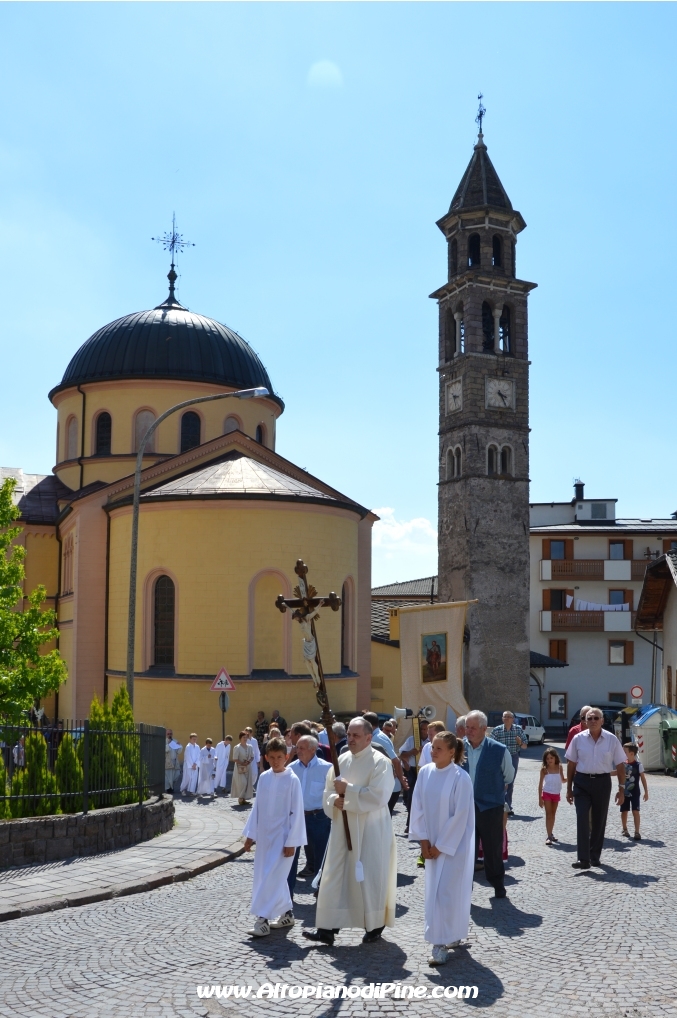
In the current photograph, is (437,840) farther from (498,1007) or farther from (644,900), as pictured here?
(644,900)

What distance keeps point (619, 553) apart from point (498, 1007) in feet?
144

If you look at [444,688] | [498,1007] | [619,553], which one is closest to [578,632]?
[619,553]

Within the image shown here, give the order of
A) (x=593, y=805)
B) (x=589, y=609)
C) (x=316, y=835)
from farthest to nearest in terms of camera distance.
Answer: (x=589, y=609) < (x=593, y=805) < (x=316, y=835)

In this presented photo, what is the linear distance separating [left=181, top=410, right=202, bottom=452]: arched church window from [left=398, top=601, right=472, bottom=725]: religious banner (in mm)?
8602

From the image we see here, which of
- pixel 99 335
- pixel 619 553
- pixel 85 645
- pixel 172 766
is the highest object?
pixel 99 335

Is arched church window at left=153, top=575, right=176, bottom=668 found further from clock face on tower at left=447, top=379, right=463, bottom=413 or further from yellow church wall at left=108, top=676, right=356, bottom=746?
clock face on tower at left=447, top=379, right=463, bottom=413

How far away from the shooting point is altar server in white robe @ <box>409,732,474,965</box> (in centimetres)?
704

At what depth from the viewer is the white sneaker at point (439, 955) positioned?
6844 mm

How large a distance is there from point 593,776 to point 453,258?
116 ft

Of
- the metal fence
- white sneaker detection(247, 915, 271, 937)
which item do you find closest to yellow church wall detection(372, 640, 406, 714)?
the metal fence

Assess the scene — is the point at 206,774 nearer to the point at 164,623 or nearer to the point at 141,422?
the point at 164,623

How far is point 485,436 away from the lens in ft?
131

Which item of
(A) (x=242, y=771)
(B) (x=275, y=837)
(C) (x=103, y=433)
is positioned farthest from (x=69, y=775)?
(C) (x=103, y=433)

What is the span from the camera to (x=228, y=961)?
273 inches
